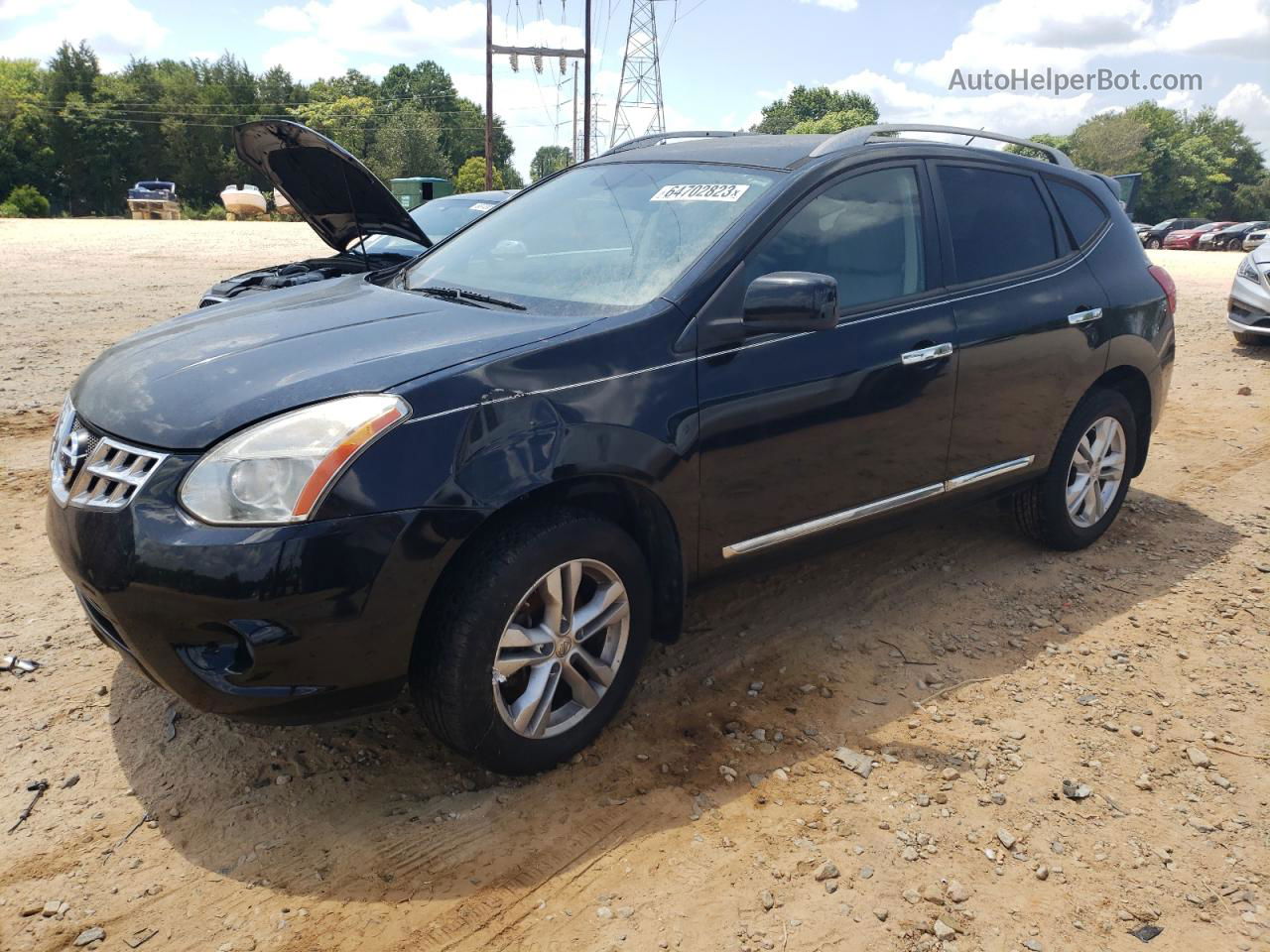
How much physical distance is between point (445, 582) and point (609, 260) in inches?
52.7

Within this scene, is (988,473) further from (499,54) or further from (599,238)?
(499,54)

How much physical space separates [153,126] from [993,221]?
71.8 meters

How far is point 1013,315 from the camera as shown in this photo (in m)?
4.05

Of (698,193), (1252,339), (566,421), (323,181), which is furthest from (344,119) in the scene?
(566,421)

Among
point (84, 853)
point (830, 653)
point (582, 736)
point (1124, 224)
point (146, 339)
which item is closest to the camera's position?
point (84, 853)

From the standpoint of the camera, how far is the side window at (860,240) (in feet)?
11.1

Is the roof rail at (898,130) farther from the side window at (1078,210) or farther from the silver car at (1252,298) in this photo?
the silver car at (1252,298)

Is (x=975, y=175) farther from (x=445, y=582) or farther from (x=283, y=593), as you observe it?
(x=283, y=593)

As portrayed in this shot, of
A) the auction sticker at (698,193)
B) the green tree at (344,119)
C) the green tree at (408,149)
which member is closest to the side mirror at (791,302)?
the auction sticker at (698,193)

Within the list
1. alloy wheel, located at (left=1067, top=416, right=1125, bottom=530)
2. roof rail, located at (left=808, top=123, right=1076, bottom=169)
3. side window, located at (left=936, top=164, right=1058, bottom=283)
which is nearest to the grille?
roof rail, located at (left=808, top=123, right=1076, bottom=169)

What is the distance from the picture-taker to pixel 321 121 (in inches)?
2921

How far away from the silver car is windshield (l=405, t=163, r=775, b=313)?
8.54m

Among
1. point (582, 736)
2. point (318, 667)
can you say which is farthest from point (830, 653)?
point (318, 667)

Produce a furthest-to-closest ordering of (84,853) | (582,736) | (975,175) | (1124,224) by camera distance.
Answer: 1. (1124,224)
2. (975,175)
3. (582,736)
4. (84,853)
